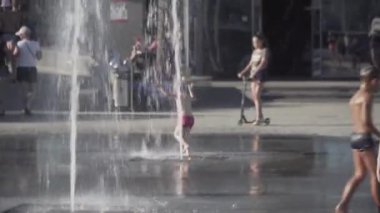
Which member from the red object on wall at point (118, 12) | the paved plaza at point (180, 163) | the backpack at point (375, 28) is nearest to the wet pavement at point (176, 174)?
the paved plaza at point (180, 163)

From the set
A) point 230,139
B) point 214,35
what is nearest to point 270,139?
point 230,139

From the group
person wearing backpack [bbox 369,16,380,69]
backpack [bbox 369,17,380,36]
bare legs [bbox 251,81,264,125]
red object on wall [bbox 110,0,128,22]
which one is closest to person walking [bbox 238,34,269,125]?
bare legs [bbox 251,81,264,125]

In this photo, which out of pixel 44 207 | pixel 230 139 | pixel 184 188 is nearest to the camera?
pixel 44 207

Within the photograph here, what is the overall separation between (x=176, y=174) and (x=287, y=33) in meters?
20.0

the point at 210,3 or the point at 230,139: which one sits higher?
the point at 210,3

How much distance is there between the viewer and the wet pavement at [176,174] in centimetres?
1205

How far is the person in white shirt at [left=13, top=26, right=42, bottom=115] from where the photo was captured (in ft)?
73.3

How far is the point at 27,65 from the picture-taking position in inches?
886

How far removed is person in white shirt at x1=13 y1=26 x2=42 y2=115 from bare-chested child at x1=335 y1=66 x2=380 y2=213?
12.1m

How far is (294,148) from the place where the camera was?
17.3m

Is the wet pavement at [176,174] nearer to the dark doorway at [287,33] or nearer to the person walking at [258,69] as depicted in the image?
the person walking at [258,69]

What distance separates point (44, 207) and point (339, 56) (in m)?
21.2

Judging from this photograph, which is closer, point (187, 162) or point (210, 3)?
point (187, 162)

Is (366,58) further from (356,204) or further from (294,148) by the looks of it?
(356,204)
